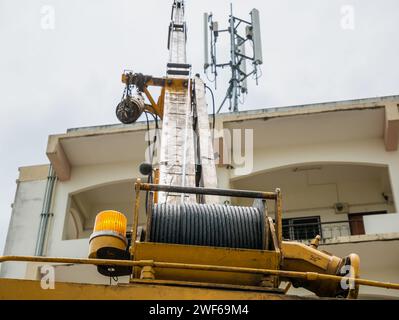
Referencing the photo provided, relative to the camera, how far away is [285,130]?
17281 millimetres

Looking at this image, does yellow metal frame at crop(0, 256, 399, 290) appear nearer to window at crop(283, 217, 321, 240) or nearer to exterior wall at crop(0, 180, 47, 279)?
exterior wall at crop(0, 180, 47, 279)

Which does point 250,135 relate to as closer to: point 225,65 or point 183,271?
point 225,65

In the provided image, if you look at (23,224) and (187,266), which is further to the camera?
(23,224)

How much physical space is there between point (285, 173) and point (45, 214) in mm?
7106

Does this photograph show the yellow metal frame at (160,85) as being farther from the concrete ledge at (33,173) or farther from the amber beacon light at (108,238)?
the concrete ledge at (33,173)

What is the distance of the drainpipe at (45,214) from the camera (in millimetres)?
16719

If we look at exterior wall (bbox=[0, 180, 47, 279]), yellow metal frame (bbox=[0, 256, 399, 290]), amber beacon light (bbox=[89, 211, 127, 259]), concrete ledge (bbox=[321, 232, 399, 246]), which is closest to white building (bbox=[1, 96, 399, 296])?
exterior wall (bbox=[0, 180, 47, 279])

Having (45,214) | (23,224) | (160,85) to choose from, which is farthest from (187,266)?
(23,224)

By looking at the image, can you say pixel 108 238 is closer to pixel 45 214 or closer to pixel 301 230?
pixel 45 214

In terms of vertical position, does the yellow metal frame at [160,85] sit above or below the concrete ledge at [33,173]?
below

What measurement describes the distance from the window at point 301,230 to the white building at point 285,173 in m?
0.03

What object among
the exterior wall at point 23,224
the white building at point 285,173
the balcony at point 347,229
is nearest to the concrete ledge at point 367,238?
the balcony at point 347,229

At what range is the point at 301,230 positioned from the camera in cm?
1814

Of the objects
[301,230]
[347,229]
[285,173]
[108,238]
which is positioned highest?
[285,173]
